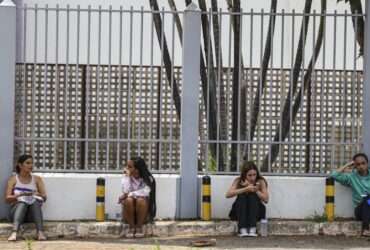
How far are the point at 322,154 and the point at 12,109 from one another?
3981mm

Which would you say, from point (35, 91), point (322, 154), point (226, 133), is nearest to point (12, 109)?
point (35, 91)

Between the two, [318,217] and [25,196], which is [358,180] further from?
[25,196]

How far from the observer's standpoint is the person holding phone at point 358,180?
11.4m

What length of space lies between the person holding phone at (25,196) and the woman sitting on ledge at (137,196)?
100 centimetres

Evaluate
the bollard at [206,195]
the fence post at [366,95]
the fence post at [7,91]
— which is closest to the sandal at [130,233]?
the bollard at [206,195]

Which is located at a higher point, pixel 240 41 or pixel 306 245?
pixel 240 41

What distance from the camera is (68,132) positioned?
1174 centimetres

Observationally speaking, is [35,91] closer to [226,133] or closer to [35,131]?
[35,131]

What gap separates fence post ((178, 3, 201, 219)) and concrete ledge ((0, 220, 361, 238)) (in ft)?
1.40

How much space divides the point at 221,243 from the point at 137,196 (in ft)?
4.10

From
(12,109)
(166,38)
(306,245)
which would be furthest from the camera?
(166,38)

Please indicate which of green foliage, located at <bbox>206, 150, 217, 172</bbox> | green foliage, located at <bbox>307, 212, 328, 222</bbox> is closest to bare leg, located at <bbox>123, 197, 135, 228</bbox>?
green foliage, located at <bbox>206, 150, 217, 172</bbox>

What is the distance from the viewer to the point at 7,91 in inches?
458

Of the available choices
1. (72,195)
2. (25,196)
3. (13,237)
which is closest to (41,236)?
(13,237)
